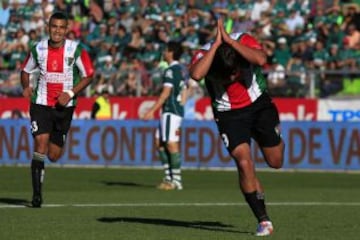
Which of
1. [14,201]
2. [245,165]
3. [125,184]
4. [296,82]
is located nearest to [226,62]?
[245,165]

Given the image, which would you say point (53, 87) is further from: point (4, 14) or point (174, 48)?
point (4, 14)

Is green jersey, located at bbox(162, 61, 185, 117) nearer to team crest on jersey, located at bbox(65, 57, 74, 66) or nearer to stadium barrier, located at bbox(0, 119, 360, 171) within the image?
team crest on jersey, located at bbox(65, 57, 74, 66)

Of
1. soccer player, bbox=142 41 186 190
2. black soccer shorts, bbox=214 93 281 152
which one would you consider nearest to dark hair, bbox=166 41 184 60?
soccer player, bbox=142 41 186 190

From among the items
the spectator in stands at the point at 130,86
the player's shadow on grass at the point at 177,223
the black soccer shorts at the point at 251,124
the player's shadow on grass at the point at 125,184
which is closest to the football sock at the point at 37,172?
the player's shadow on grass at the point at 177,223

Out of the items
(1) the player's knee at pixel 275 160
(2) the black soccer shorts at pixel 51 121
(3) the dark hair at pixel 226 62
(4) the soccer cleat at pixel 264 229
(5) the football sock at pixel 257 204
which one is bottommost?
(4) the soccer cleat at pixel 264 229

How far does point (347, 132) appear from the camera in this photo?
25469 millimetres

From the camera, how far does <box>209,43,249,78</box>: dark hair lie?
1098 cm

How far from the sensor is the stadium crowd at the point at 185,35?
90.6 ft

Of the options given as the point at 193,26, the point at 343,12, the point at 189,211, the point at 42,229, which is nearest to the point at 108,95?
the point at 193,26

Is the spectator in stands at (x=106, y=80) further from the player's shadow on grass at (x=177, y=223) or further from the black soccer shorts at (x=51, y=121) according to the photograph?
the player's shadow on grass at (x=177, y=223)

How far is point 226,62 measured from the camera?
11.0 meters

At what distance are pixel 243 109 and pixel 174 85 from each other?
798 cm

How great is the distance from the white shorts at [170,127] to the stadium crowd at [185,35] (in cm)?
763

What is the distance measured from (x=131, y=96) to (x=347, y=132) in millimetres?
6135
